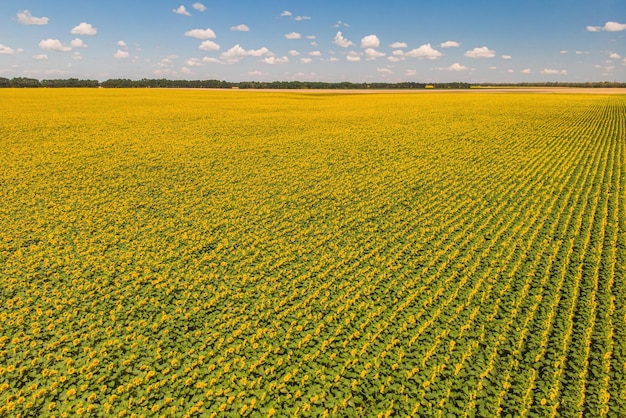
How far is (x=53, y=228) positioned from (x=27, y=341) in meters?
5.29

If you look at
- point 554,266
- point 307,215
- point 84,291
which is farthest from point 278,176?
point 554,266

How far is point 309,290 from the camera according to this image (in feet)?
27.0

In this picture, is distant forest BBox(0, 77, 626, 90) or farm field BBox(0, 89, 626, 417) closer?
farm field BBox(0, 89, 626, 417)

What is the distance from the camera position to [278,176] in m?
16.7

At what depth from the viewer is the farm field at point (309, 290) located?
567cm

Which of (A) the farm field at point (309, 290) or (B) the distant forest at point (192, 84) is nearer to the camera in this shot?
(A) the farm field at point (309, 290)

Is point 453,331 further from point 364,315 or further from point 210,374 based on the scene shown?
point 210,374

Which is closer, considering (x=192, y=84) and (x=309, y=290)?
(x=309, y=290)

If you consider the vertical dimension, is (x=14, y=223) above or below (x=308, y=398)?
above

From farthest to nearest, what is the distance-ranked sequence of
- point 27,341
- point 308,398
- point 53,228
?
1. point 53,228
2. point 27,341
3. point 308,398

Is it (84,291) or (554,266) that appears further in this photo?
(554,266)

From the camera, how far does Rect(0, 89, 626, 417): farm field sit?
18.6 feet

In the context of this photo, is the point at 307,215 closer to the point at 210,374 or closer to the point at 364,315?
the point at 364,315

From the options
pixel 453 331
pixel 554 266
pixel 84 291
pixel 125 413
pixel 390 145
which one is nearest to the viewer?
pixel 125 413
